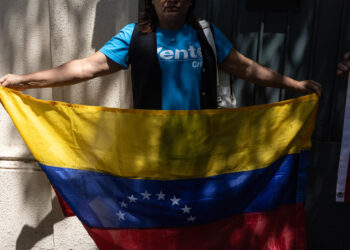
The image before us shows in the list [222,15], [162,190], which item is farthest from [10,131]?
[222,15]

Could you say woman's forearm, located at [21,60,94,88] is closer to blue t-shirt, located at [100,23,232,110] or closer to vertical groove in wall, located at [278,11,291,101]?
blue t-shirt, located at [100,23,232,110]

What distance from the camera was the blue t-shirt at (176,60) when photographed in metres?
2.68

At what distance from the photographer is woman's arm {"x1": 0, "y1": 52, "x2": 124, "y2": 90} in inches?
107

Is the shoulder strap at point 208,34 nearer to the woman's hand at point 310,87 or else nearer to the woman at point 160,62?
the woman at point 160,62

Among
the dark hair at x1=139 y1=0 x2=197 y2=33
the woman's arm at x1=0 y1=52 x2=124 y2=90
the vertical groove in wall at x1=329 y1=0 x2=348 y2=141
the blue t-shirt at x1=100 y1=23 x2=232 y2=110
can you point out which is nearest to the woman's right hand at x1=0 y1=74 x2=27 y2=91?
the woman's arm at x1=0 y1=52 x2=124 y2=90

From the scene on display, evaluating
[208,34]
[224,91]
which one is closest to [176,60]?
[208,34]

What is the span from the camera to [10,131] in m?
3.78

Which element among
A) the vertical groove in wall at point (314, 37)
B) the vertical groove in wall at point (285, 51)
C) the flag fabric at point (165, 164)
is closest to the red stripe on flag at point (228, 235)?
the flag fabric at point (165, 164)

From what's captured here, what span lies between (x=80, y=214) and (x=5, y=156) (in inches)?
54.0

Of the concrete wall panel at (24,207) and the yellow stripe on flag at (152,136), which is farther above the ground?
the yellow stripe on flag at (152,136)

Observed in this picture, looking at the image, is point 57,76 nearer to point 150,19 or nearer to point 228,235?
point 150,19

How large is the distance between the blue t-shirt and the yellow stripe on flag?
129mm

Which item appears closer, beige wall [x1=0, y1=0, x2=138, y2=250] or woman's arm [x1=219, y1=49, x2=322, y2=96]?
woman's arm [x1=219, y1=49, x2=322, y2=96]

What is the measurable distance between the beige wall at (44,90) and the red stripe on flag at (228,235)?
1163 mm
